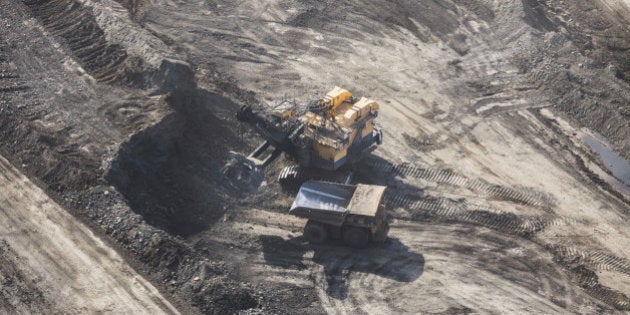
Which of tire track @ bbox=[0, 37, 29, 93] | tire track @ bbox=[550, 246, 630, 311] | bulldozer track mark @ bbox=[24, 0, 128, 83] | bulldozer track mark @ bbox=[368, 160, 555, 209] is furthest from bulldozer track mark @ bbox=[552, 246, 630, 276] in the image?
tire track @ bbox=[0, 37, 29, 93]

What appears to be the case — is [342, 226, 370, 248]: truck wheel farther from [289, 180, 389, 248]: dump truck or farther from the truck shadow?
the truck shadow

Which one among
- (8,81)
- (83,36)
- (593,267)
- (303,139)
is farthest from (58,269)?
(593,267)

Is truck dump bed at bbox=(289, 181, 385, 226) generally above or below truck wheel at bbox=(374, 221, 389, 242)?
above

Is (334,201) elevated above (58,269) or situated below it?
above

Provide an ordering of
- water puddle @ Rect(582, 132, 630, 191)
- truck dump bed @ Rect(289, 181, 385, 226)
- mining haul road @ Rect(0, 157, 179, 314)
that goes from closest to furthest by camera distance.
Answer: mining haul road @ Rect(0, 157, 179, 314) → truck dump bed @ Rect(289, 181, 385, 226) → water puddle @ Rect(582, 132, 630, 191)

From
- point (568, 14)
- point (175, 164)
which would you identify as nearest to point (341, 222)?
point (175, 164)

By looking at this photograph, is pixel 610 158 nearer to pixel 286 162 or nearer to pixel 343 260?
pixel 343 260

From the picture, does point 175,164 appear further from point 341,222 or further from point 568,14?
point 568,14
